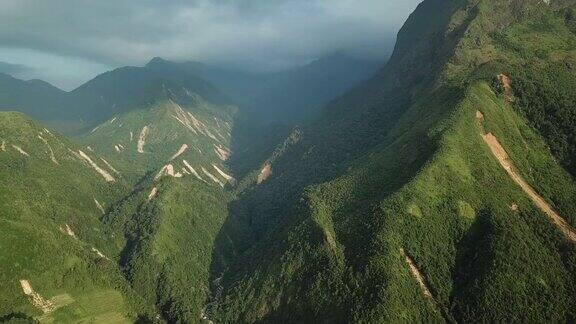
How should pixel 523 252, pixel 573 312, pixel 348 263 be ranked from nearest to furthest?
pixel 573 312 → pixel 523 252 → pixel 348 263

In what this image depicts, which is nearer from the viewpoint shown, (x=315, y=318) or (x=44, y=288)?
(x=315, y=318)

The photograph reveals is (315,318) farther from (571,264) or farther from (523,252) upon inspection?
(571,264)

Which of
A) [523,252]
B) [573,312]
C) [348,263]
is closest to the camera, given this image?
[573,312]

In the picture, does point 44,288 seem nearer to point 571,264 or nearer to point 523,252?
point 523,252

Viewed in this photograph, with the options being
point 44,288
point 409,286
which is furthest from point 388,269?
point 44,288

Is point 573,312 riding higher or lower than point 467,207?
lower

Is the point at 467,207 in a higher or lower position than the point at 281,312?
higher

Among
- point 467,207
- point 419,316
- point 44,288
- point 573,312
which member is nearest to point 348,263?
point 419,316

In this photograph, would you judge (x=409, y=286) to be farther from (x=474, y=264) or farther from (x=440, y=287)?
(x=474, y=264)

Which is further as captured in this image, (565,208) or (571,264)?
(565,208)
